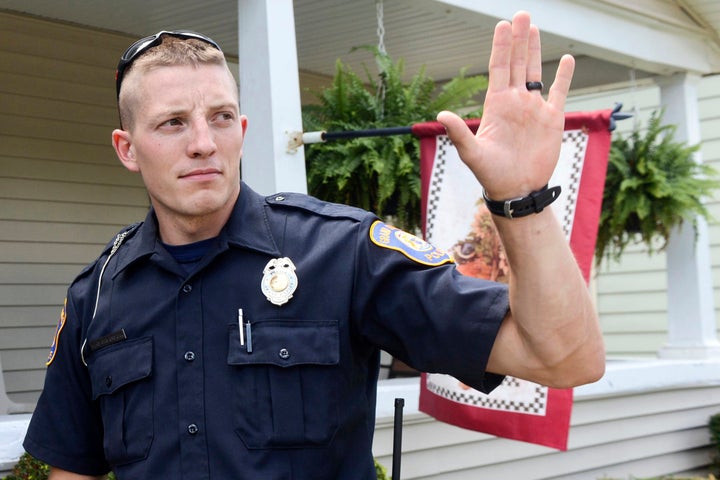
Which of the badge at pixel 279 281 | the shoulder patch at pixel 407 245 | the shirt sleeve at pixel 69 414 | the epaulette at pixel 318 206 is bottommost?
the shirt sleeve at pixel 69 414

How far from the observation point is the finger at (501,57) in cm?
171

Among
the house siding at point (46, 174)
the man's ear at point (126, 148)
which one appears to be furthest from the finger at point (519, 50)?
the house siding at point (46, 174)

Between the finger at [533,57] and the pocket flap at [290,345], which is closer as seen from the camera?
the finger at [533,57]

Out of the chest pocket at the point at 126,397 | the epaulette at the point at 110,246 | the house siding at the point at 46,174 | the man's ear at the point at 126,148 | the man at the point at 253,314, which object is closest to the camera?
the man at the point at 253,314

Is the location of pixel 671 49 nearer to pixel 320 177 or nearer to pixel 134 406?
pixel 320 177

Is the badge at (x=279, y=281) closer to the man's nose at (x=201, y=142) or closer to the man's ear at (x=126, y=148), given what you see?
the man's nose at (x=201, y=142)

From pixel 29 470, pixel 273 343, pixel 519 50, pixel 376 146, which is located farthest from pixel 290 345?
pixel 376 146

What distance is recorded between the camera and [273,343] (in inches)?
80.9

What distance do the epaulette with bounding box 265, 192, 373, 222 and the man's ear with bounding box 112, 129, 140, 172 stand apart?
303 mm

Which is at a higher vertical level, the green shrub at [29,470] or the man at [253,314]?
the man at [253,314]

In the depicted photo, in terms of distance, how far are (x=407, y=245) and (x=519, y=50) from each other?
467mm

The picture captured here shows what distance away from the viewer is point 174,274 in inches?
86.1

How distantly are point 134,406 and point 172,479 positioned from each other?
18cm

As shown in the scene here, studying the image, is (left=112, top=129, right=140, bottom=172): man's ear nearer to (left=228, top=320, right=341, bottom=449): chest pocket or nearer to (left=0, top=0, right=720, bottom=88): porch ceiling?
(left=228, top=320, right=341, bottom=449): chest pocket
